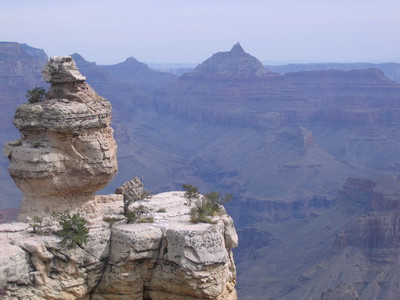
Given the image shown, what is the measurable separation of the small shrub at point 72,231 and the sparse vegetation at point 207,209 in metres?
2.90

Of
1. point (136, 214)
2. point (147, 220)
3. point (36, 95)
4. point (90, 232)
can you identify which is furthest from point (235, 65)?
point (90, 232)

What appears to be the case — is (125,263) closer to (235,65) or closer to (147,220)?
(147,220)

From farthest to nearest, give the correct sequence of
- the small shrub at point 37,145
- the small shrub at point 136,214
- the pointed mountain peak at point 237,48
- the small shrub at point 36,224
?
the pointed mountain peak at point 237,48, the small shrub at point 136,214, the small shrub at point 37,145, the small shrub at point 36,224

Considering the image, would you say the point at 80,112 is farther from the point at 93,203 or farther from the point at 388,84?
the point at 388,84

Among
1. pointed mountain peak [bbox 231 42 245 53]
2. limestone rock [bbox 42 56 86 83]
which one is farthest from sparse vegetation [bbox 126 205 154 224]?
pointed mountain peak [bbox 231 42 245 53]

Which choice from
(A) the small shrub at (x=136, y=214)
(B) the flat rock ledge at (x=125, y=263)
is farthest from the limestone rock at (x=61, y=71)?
(B) the flat rock ledge at (x=125, y=263)

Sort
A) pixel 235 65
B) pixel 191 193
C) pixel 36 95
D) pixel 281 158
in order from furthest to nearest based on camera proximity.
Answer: pixel 235 65 < pixel 281 158 < pixel 191 193 < pixel 36 95

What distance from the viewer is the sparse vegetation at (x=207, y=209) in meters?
18.4

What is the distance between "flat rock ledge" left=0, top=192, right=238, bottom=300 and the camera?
55.8 ft

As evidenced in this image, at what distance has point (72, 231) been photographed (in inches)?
699

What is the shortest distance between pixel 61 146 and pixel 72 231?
2.38 metres

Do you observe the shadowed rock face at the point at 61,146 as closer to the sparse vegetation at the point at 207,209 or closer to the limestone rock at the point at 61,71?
the limestone rock at the point at 61,71

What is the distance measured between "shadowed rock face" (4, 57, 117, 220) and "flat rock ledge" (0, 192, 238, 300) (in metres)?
1.13

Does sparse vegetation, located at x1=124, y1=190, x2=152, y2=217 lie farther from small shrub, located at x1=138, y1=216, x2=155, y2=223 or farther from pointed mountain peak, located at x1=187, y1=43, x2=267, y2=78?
pointed mountain peak, located at x1=187, y1=43, x2=267, y2=78
